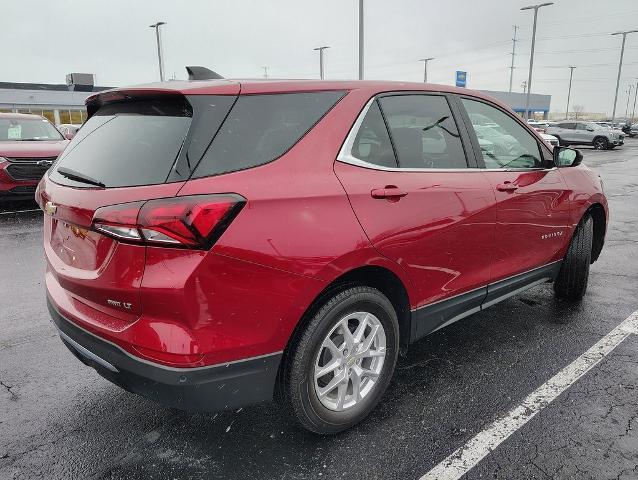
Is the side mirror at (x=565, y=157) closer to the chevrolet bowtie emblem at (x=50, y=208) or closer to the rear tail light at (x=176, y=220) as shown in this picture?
the rear tail light at (x=176, y=220)

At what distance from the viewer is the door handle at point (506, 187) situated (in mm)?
3258

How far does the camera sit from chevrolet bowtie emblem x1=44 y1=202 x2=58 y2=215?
2.41 meters

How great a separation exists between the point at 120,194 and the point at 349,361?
1338mm

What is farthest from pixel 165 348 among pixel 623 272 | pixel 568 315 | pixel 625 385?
pixel 623 272

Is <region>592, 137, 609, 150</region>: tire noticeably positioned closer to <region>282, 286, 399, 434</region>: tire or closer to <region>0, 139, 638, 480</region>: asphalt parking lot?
<region>0, 139, 638, 480</region>: asphalt parking lot

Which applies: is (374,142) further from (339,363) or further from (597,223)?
(597,223)

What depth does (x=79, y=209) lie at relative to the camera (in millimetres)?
2180

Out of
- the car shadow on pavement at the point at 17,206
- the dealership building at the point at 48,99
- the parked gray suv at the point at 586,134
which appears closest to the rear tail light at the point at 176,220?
the car shadow on pavement at the point at 17,206

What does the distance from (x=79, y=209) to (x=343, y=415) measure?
5.19 ft

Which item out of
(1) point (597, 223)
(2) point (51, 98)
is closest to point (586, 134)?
(1) point (597, 223)

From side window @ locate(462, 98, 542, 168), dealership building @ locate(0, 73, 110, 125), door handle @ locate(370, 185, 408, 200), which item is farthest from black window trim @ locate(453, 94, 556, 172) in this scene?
dealership building @ locate(0, 73, 110, 125)

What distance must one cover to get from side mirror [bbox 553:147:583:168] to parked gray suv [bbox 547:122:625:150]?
30.5m

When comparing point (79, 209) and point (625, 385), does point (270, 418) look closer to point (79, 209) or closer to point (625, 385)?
point (79, 209)

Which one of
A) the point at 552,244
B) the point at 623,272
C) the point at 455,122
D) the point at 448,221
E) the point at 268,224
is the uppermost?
the point at 455,122
